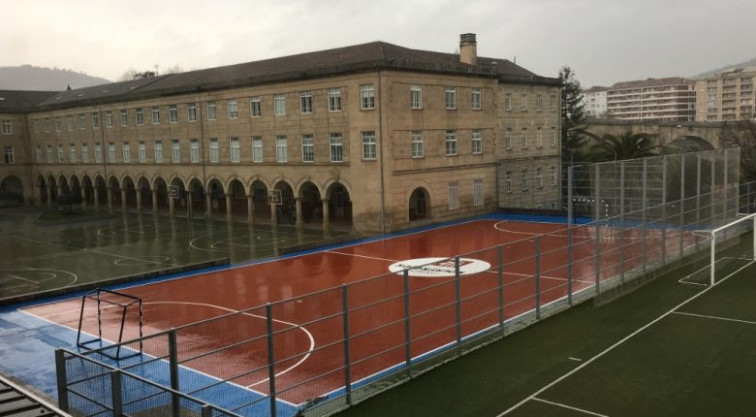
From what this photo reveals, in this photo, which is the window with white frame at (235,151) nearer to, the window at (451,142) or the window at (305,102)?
the window at (305,102)

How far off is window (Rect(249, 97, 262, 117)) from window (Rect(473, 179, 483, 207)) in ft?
52.1

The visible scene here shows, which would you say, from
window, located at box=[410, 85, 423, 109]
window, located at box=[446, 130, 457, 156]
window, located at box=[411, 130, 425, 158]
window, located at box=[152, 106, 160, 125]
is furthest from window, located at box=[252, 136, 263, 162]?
window, located at box=[446, 130, 457, 156]

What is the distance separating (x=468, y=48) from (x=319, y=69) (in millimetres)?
12344

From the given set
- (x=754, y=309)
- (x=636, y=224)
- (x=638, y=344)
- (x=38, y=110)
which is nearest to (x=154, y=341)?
(x=638, y=344)

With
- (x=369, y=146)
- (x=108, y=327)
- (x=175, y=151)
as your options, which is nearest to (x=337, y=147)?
(x=369, y=146)

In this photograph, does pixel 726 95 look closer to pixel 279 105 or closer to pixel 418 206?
pixel 418 206

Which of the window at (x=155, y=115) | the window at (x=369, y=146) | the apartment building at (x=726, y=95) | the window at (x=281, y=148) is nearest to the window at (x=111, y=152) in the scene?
the window at (x=155, y=115)

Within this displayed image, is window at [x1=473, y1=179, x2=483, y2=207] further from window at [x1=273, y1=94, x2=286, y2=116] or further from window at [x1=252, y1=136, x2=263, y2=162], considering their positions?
window at [x1=252, y1=136, x2=263, y2=162]

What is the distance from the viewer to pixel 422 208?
46.2 m

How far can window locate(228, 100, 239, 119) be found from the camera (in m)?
47.3

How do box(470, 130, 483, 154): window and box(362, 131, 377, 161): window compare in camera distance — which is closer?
box(362, 131, 377, 161): window

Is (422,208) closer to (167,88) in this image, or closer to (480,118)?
(480,118)

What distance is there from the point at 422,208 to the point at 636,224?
80.2 ft

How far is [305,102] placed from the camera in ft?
140
